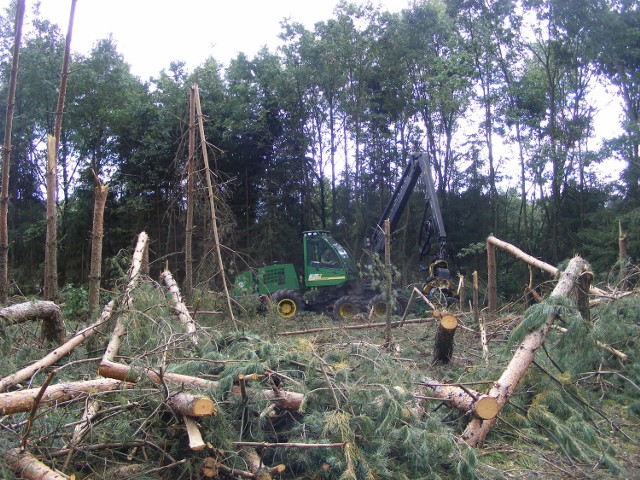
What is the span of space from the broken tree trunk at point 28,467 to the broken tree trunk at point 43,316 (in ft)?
8.11

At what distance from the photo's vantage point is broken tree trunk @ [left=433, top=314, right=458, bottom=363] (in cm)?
665

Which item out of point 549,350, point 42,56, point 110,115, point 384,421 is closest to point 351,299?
point 549,350

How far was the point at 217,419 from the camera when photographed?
12.6 ft

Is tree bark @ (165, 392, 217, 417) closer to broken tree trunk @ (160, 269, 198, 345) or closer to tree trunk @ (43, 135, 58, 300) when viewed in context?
broken tree trunk @ (160, 269, 198, 345)

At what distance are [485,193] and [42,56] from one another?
16.8 m

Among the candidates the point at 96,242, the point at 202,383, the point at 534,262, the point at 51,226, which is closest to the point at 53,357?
the point at 202,383

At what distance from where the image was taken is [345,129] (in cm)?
2420

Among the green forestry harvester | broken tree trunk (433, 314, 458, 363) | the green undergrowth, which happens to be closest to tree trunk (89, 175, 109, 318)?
the green undergrowth

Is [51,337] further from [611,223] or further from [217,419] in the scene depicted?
[611,223]

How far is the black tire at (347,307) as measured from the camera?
14.7 metres

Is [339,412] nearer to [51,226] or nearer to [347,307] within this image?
[51,226]

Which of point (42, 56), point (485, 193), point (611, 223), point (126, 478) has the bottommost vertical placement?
point (126, 478)

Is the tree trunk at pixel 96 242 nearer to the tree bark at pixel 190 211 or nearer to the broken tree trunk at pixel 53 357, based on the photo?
the broken tree trunk at pixel 53 357

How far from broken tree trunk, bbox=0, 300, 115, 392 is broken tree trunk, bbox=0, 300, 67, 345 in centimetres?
48
